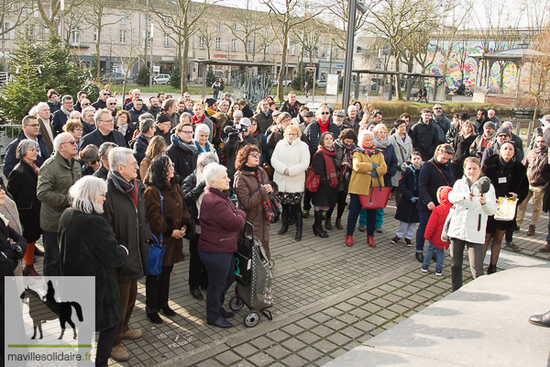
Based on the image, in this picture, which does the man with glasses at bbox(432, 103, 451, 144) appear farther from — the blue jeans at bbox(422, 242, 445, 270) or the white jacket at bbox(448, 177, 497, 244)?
the white jacket at bbox(448, 177, 497, 244)

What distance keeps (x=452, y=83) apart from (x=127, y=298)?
211 feet

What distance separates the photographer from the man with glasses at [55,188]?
534cm

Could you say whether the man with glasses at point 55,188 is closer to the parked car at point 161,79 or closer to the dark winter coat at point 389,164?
the dark winter coat at point 389,164

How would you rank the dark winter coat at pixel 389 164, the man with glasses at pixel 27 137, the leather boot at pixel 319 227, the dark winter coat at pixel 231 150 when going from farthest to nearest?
the dark winter coat at pixel 389 164 → the leather boot at pixel 319 227 → the dark winter coat at pixel 231 150 → the man with glasses at pixel 27 137

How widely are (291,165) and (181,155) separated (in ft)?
6.66

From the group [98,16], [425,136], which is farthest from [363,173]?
[98,16]

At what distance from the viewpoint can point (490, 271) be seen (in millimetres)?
7008

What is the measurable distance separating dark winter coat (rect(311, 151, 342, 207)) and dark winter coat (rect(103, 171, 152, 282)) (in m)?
4.05

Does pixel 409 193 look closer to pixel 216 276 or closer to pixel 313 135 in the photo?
pixel 313 135

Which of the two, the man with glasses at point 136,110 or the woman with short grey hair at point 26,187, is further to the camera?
the man with glasses at point 136,110

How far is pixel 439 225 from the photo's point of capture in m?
6.59

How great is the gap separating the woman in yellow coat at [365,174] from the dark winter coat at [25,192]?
461 centimetres

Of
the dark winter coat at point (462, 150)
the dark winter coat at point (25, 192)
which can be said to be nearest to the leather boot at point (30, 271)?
the dark winter coat at point (25, 192)

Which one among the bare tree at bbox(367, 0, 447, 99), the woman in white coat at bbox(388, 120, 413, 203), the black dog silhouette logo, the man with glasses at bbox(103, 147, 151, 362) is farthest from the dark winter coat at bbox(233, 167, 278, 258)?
the bare tree at bbox(367, 0, 447, 99)
